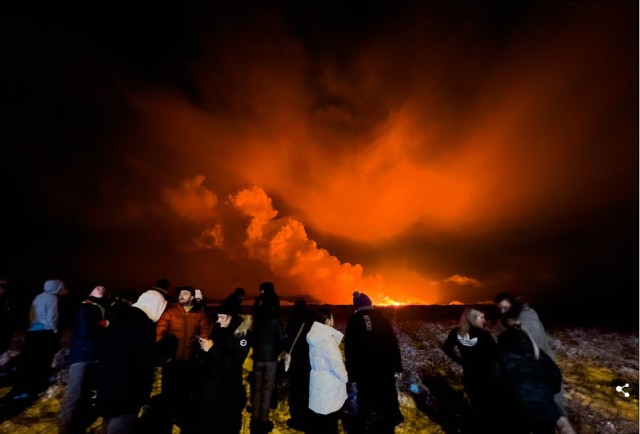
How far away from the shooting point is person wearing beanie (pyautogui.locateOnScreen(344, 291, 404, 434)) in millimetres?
4938

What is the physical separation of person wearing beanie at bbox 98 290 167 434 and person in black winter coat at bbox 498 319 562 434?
5.90m

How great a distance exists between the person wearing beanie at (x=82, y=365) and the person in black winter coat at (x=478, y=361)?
309 inches

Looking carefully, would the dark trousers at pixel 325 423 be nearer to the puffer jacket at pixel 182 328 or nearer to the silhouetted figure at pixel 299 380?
the silhouetted figure at pixel 299 380

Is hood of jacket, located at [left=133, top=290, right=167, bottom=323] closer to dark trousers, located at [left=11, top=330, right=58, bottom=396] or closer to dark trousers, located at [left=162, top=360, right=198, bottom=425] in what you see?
dark trousers, located at [left=162, top=360, right=198, bottom=425]

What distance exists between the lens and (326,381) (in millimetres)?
4562

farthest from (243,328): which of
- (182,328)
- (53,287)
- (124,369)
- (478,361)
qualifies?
(53,287)

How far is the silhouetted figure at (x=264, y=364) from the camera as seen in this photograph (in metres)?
5.82

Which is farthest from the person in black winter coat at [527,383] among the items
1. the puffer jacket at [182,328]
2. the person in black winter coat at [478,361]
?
the puffer jacket at [182,328]

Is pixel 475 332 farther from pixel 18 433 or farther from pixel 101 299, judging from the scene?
pixel 18 433

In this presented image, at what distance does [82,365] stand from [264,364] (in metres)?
3.97

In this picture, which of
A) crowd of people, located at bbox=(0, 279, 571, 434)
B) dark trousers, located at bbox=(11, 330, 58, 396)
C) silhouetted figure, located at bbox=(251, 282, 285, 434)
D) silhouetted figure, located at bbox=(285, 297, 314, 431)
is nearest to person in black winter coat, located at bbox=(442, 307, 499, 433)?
crowd of people, located at bbox=(0, 279, 571, 434)

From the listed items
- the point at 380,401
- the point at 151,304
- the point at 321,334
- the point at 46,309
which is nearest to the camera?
the point at 151,304

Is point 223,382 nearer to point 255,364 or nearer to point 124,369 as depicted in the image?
point 124,369

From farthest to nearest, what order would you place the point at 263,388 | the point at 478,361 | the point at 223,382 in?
the point at 263,388 → the point at 478,361 → the point at 223,382
